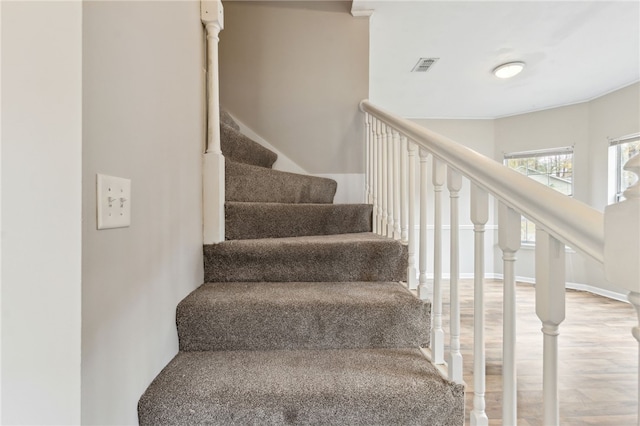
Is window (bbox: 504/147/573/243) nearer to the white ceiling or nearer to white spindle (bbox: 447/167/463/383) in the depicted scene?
the white ceiling

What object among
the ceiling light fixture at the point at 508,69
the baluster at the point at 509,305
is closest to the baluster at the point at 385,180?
the baluster at the point at 509,305

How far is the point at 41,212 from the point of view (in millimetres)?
580

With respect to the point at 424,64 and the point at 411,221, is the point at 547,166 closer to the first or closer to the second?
the point at 424,64

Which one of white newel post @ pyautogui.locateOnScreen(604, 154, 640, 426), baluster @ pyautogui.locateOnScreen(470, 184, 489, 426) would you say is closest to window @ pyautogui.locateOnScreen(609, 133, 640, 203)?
baluster @ pyautogui.locateOnScreen(470, 184, 489, 426)

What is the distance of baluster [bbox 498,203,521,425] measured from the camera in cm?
68

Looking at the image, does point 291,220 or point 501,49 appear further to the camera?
point 501,49

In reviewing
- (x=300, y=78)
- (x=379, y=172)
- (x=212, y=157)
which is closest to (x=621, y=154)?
(x=379, y=172)

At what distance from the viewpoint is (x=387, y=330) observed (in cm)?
113

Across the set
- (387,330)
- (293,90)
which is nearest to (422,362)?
(387,330)

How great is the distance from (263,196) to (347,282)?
0.74 meters

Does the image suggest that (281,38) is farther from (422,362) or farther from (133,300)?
(422,362)

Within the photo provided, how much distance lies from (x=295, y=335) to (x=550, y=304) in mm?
A: 814

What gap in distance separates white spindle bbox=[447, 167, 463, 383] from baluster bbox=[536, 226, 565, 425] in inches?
13.7

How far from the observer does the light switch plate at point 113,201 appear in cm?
67
